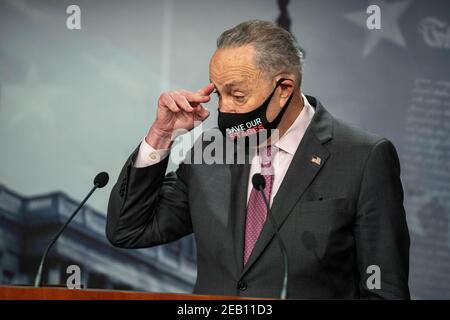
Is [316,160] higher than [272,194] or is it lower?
higher

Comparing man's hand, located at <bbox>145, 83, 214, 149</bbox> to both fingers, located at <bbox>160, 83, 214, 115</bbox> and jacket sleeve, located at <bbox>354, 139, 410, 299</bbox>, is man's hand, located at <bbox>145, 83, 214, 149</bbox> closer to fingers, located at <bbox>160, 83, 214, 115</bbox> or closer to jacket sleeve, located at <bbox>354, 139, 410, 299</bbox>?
fingers, located at <bbox>160, 83, 214, 115</bbox>

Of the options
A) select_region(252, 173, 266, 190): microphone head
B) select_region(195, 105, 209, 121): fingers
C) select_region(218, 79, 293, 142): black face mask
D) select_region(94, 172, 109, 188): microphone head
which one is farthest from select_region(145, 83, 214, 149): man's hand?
select_region(252, 173, 266, 190): microphone head

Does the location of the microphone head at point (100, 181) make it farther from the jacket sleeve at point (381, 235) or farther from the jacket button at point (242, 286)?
the jacket sleeve at point (381, 235)

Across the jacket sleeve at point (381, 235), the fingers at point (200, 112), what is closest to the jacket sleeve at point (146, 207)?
the fingers at point (200, 112)

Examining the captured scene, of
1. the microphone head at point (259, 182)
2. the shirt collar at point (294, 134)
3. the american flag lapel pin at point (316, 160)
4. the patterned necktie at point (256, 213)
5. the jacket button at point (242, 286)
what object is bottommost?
the jacket button at point (242, 286)

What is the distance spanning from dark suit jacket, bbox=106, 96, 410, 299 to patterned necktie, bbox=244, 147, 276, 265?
0.02 metres

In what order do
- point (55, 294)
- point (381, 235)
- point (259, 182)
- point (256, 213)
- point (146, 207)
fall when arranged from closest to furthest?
point (55, 294) → point (259, 182) → point (381, 235) → point (256, 213) → point (146, 207)

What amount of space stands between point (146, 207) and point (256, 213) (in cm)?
39

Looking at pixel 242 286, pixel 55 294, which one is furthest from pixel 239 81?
pixel 55 294

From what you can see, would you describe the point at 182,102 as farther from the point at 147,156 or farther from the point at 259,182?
the point at 259,182

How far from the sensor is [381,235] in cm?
239

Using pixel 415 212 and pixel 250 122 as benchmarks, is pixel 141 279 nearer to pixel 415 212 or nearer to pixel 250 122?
pixel 415 212

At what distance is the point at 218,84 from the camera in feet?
8.21

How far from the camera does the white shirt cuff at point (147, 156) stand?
262cm
